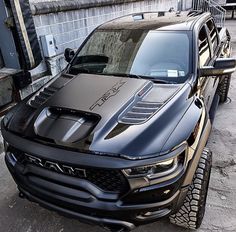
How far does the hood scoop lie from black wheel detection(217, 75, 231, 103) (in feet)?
10.4

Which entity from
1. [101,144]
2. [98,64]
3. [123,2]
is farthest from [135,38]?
[123,2]

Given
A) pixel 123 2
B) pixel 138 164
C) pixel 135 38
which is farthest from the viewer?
pixel 123 2

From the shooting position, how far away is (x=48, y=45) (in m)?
4.84

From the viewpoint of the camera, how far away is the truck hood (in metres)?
1.87

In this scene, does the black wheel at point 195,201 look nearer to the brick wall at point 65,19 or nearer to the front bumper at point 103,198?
the front bumper at point 103,198

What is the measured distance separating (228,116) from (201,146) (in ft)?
8.05

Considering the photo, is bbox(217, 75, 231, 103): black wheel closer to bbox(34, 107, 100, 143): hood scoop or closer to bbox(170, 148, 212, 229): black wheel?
bbox(170, 148, 212, 229): black wheel

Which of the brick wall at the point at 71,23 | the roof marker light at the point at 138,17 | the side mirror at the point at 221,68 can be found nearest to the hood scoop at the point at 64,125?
the side mirror at the point at 221,68

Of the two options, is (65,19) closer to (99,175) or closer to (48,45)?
(48,45)

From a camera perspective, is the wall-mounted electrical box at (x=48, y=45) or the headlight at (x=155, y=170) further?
the wall-mounted electrical box at (x=48, y=45)

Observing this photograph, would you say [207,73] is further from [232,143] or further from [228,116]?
[228,116]

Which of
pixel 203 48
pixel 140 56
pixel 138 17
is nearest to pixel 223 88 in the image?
pixel 203 48

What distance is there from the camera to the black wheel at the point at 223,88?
4641 mm

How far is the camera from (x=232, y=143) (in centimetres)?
370
